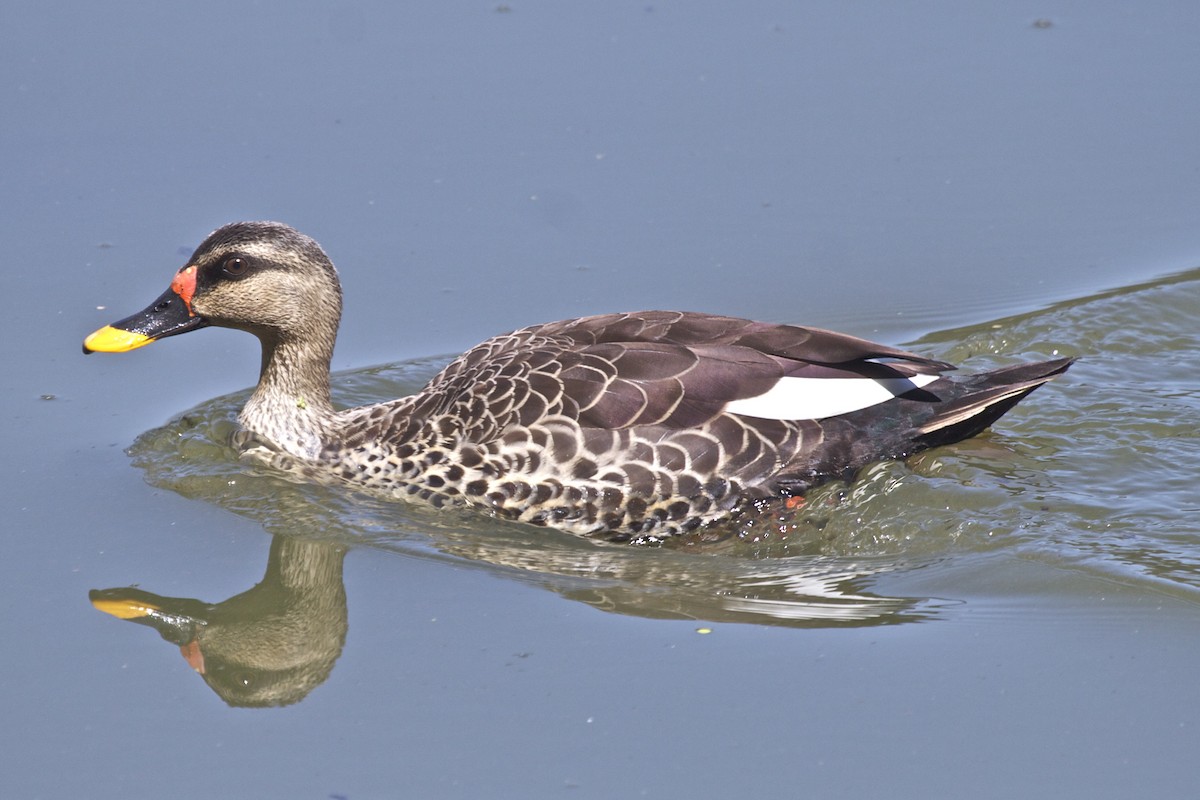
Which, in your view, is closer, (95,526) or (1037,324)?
(95,526)

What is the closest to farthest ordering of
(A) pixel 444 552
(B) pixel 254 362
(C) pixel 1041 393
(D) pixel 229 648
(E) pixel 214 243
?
(D) pixel 229 648, (A) pixel 444 552, (E) pixel 214 243, (C) pixel 1041 393, (B) pixel 254 362

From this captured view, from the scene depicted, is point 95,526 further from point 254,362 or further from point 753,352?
point 753,352

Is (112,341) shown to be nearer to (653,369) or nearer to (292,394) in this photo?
(292,394)

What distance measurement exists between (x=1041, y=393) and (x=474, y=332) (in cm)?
320

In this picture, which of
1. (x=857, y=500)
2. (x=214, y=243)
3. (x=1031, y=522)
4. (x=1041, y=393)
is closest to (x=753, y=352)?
(x=857, y=500)

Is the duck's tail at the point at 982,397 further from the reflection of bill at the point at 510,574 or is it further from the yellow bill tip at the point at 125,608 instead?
the yellow bill tip at the point at 125,608

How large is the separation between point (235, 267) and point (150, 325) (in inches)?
20.6

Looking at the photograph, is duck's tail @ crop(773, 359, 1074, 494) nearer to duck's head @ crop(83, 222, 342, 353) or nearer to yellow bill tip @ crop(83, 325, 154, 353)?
duck's head @ crop(83, 222, 342, 353)

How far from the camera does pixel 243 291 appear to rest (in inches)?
315

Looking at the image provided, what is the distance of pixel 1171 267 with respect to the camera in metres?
9.57

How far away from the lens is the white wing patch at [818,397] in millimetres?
7457

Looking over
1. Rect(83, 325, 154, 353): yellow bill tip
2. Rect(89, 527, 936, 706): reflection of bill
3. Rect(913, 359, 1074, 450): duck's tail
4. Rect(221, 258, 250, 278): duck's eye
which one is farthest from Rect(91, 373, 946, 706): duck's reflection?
Rect(221, 258, 250, 278): duck's eye

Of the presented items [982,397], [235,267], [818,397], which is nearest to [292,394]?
[235,267]

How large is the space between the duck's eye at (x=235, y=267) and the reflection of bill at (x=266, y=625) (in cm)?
142
